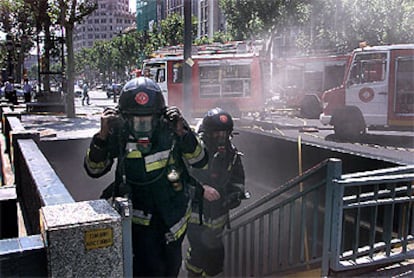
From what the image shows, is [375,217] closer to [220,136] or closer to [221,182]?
[221,182]

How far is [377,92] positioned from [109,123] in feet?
31.9

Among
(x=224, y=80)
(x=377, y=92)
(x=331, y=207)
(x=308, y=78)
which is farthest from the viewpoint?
(x=308, y=78)

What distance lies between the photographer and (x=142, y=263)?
8.83ft

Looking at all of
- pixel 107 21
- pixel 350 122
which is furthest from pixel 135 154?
pixel 107 21

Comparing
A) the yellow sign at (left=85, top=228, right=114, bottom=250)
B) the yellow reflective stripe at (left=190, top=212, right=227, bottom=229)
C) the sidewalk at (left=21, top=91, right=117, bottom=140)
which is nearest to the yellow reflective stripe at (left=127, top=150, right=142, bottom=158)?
the yellow sign at (left=85, top=228, right=114, bottom=250)

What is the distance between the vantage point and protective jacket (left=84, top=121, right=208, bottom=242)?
2641 mm

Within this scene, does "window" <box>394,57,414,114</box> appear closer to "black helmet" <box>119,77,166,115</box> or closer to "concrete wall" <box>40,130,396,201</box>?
"concrete wall" <box>40,130,396,201</box>

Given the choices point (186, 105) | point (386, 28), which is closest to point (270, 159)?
point (186, 105)

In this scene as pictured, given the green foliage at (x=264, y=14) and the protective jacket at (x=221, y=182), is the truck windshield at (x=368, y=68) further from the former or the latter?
the green foliage at (x=264, y=14)

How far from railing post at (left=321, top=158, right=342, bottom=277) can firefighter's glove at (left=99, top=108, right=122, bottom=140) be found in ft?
4.98

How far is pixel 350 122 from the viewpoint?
10930 millimetres

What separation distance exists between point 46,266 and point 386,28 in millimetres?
21545

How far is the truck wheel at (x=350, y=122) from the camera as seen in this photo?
10930 mm

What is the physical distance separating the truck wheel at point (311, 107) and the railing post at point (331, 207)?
16.4m
